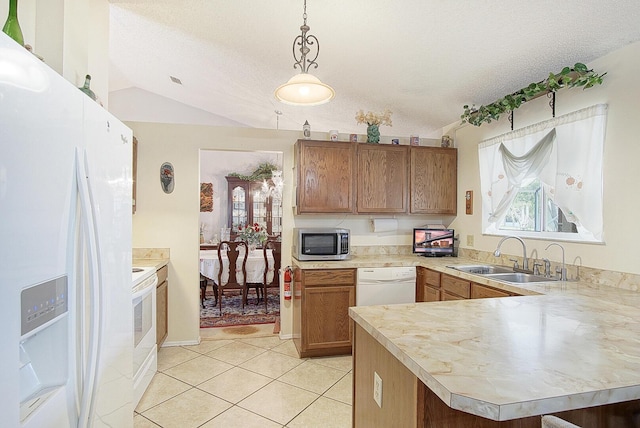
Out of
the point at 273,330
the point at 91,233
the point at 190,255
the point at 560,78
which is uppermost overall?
the point at 560,78

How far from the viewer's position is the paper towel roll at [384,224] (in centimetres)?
385

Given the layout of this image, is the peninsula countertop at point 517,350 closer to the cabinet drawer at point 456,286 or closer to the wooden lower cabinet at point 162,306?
the cabinet drawer at point 456,286

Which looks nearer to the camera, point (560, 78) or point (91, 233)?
point (91, 233)

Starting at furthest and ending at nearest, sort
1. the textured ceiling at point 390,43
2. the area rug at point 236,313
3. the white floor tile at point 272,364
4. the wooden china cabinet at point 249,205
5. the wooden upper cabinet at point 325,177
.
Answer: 1. the wooden china cabinet at point 249,205
2. the area rug at point 236,313
3. the wooden upper cabinet at point 325,177
4. the white floor tile at point 272,364
5. the textured ceiling at point 390,43

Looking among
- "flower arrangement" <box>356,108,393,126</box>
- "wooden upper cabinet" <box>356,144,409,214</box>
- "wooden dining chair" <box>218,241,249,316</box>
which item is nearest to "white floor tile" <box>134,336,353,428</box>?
"wooden dining chair" <box>218,241,249,316</box>

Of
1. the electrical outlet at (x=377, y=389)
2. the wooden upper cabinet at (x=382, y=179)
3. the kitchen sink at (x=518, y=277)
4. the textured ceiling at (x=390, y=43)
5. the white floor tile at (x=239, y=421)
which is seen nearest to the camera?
the electrical outlet at (x=377, y=389)

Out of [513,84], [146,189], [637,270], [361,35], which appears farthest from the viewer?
[146,189]

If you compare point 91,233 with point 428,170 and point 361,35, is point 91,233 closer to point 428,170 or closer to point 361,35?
point 361,35

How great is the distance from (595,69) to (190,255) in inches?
149

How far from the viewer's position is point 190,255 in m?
3.54

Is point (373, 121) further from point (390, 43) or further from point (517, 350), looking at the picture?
point (517, 350)

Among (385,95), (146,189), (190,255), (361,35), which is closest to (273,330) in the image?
(190,255)

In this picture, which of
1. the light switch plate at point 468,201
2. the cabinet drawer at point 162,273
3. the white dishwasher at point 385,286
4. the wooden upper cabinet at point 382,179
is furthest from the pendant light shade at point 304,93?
the light switch plate at point 468,201

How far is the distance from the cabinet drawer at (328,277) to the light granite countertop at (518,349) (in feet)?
5.29
